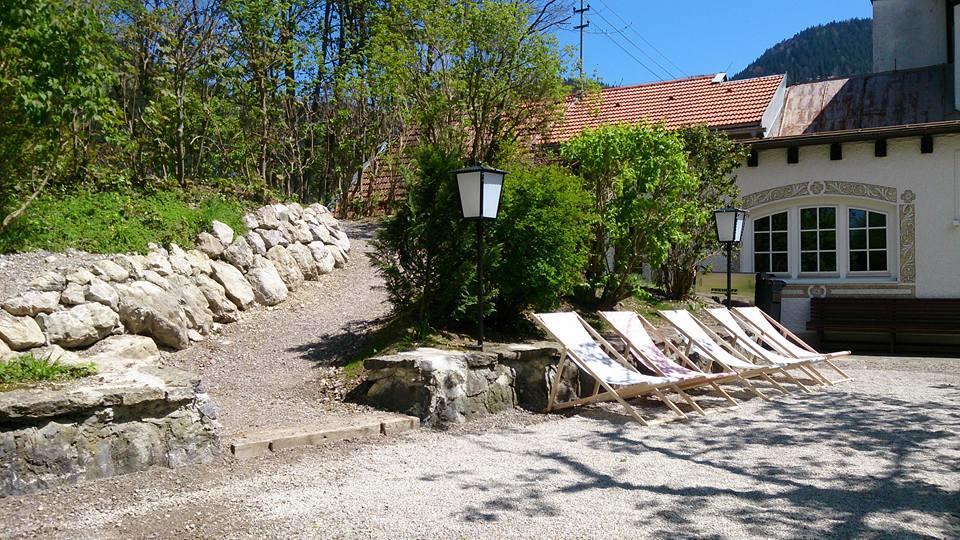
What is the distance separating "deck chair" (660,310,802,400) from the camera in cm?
797

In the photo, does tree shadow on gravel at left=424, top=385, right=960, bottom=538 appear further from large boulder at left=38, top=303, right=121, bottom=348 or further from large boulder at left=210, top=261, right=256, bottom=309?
large boulder at left=210, top=261, right=256, bottom=309

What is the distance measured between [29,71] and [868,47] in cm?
9858

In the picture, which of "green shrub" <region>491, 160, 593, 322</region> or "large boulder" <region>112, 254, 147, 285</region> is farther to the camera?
"green shrub" <region>491, 160, 593, 322</region>

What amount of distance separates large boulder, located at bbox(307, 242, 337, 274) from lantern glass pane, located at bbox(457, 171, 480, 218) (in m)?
4.52

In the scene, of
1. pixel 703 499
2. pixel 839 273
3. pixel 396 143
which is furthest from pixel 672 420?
pixel 396 143

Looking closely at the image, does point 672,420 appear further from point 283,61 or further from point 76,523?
point 283,61

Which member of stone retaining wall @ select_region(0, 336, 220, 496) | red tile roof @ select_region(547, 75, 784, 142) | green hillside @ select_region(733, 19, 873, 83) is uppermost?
green hillside @ select_region(733, 19, 873, 83)

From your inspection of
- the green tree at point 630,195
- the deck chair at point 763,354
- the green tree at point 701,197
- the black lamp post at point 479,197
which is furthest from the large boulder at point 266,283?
the green tree at point 701,197

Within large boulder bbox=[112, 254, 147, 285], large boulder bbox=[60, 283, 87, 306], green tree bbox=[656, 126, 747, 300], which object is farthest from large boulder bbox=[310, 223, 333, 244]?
green tree bbox=[656, 126, 747, 300]

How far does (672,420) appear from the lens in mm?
6707

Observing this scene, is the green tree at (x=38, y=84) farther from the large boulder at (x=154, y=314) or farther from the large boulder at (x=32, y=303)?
the large boulder at (x=154, y=314)

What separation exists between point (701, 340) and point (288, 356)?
445 centimetres

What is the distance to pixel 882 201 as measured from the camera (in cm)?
1388

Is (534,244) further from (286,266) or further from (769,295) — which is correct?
(769,295)
